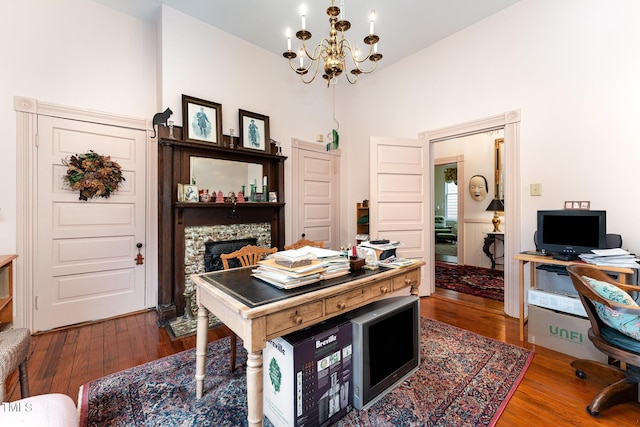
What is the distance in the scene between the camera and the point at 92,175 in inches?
111

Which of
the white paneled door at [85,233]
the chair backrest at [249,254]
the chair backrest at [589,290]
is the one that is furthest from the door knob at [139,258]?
the chair backrest at [589,290]

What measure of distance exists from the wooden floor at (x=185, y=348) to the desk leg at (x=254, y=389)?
1347 mm

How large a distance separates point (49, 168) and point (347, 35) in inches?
142

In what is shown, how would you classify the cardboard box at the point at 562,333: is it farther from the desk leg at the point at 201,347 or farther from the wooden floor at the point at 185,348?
the desk leg at the point at 201,347

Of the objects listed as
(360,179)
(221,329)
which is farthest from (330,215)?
(221,329)

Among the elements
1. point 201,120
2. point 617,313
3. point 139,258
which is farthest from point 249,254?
point 617,313

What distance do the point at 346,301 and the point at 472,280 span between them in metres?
3.82

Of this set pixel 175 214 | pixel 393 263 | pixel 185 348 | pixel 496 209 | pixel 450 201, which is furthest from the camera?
pixel 450 201

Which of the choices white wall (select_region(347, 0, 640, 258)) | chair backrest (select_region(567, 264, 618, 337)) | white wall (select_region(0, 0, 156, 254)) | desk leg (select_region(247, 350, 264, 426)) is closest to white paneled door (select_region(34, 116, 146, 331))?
white wall (select_region(0, 0, 156, 254))

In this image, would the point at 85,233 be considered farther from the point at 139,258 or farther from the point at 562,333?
the point at 562,333

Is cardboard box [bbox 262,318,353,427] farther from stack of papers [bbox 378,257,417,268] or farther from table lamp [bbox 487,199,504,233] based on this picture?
table lamp [bbox 487,199,504,233]

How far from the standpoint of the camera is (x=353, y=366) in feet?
5.24

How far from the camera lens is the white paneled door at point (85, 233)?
266 cm

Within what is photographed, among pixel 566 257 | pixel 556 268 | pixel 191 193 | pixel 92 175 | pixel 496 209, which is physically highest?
pixel 92 175
